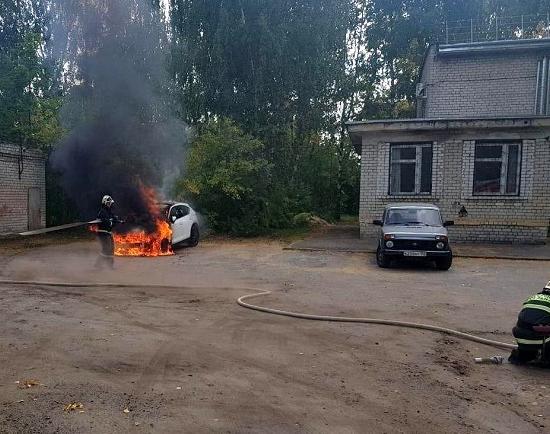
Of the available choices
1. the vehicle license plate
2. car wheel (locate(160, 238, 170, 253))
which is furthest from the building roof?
car wheel (locate(160, 238, 170, 253))

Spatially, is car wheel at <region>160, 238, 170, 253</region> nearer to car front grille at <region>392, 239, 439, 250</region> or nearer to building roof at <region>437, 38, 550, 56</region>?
car front grille at <region>392, 239, 439, 250</region>

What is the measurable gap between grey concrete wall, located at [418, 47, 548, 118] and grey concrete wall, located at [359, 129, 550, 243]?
5.50 metres

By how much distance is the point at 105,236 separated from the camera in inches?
444

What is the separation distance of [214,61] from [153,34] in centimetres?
289

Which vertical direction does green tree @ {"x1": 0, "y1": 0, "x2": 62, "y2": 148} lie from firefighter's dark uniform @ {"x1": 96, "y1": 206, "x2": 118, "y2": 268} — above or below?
above

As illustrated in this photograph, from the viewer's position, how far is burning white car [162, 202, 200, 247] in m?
14.3

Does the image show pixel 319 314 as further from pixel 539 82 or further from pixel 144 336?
pixel 539 82

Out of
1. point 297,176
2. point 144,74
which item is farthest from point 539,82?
point 144,74

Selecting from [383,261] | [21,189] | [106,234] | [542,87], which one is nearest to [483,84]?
[542,87]

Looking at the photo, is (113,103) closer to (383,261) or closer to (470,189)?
(383,261)

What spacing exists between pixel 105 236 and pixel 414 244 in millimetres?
7668

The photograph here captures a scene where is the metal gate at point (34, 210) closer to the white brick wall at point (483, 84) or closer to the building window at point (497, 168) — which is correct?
the building window at point (497, 168)

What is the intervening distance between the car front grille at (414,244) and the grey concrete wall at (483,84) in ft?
39.3

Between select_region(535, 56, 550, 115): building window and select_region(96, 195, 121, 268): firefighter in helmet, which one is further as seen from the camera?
select_region(535, 56, 550, 115): building window
